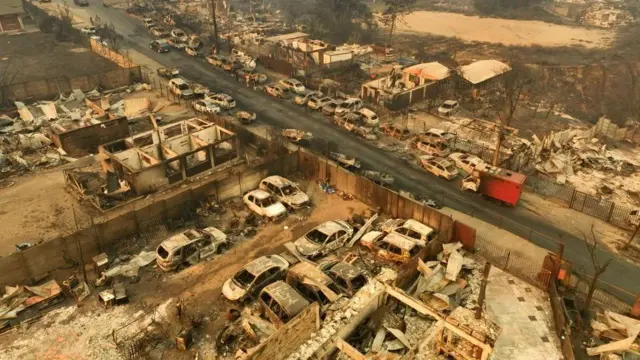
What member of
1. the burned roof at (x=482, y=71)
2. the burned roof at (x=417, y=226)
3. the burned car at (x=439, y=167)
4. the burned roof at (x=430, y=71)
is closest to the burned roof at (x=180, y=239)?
the burned roof at (x=417, y=226)

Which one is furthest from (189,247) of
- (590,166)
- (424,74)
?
(424,74)

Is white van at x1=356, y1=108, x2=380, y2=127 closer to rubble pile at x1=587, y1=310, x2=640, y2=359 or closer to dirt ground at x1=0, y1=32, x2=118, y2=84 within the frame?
rubble pile at x1=587, y1=310, x2=640, y2=359

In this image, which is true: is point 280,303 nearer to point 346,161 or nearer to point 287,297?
point 287,297

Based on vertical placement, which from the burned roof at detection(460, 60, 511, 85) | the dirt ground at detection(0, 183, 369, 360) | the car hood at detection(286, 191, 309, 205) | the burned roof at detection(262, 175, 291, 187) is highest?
the burned roof at detection(460, 60, 511, 85)

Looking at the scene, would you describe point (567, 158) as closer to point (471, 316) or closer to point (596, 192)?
point (596, 192)

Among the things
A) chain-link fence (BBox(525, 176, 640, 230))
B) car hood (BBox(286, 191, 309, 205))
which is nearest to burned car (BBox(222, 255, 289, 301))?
car hood (BBox(286, 191, 309, 205))
